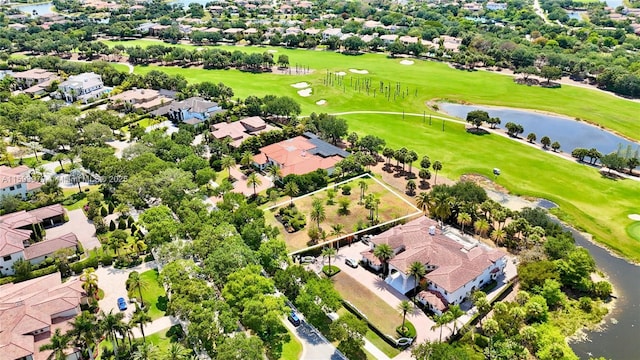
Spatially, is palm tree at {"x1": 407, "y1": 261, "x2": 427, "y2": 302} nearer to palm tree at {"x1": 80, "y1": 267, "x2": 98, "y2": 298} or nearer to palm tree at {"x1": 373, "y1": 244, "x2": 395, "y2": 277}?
palm tree at {"x1": 373, "y1": 244, "x2": 395, "y2": 277}

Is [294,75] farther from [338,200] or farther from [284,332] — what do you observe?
[284,332]

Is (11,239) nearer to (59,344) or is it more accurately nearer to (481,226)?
(59,344)

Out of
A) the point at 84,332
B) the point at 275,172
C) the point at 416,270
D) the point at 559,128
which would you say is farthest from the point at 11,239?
the point at 559,128

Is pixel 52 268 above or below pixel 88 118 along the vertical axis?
below

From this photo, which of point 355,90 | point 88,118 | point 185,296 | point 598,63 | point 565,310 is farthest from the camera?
point 598,63

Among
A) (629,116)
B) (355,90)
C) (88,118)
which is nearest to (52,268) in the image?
(88,118)

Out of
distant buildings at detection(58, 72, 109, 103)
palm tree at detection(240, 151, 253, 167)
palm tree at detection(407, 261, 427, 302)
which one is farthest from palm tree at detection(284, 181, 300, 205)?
distant buildings at detection(58, 72, 109, 103)
